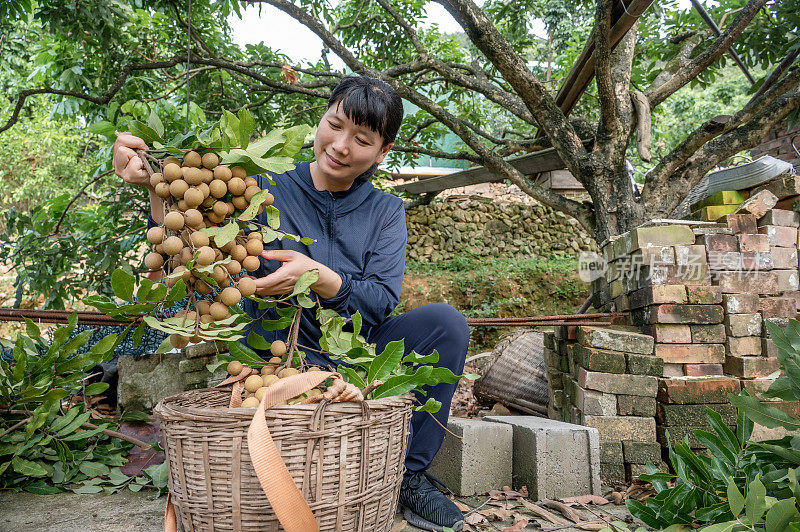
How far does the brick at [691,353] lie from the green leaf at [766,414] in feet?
3.09

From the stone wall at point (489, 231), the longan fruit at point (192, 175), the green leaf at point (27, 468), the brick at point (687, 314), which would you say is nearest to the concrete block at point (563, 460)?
the brick at point (687, 314)

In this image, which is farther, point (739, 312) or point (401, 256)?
point (739, 312)

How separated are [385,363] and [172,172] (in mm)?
653

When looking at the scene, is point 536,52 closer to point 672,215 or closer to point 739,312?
point 672,215

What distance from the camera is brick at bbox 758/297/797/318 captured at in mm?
2332

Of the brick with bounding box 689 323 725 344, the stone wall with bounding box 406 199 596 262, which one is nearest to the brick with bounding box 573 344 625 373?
the brick with bounding box 689 323 725 344

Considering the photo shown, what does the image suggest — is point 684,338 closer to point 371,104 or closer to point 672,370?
point 672,370

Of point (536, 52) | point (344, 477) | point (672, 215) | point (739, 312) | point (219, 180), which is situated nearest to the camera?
point (344, 477)

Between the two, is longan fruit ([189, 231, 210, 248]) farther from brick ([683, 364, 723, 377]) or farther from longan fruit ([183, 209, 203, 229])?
brick ([683, 364, 723, 377])

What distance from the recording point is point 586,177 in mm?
3463

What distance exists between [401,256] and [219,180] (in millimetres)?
802

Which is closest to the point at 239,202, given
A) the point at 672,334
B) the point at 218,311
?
the point at 218,311

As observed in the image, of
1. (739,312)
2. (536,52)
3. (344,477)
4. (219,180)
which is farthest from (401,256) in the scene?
(536,52)

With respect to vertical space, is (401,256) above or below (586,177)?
below
